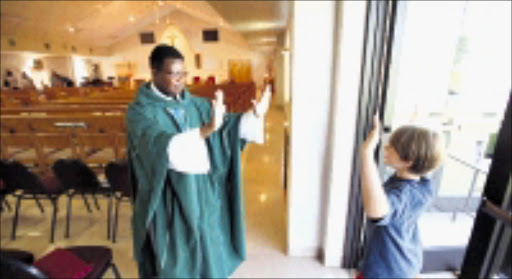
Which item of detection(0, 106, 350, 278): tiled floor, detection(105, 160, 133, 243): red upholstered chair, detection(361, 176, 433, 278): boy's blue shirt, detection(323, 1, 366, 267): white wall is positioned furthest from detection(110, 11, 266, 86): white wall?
detection(361, 176, 433, 278): boy's blue shirt

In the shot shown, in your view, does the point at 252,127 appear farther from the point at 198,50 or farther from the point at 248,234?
the point at 198,50

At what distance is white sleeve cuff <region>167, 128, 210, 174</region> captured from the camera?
889 mm

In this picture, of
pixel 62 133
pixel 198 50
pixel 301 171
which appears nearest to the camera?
pixel 301 171

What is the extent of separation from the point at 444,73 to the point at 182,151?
1992 millimetres

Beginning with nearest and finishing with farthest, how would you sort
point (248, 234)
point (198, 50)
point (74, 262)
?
1. point (74, 262)
2. point (248, 234)
3. point (198, 50)

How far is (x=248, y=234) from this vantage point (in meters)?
2.23

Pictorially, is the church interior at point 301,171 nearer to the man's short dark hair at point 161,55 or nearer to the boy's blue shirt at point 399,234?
the man's short dark hair at point 161,55

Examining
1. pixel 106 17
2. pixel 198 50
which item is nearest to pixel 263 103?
pixel 106 17

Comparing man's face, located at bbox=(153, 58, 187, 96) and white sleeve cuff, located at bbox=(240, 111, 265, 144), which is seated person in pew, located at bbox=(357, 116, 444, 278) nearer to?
white sleeve cuff, located at bbox=(240, 111, 265, 144)

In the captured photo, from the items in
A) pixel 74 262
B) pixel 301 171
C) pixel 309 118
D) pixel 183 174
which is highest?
pixel 309 118

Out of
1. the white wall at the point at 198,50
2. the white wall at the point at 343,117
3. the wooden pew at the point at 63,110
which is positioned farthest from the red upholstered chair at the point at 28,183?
the white wall at the point at 198,50

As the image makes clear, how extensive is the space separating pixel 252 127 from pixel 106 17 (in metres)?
11.2

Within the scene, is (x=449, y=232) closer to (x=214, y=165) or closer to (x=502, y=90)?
(x=502, y=90)

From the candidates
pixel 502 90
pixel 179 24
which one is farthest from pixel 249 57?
pixel 502 90
